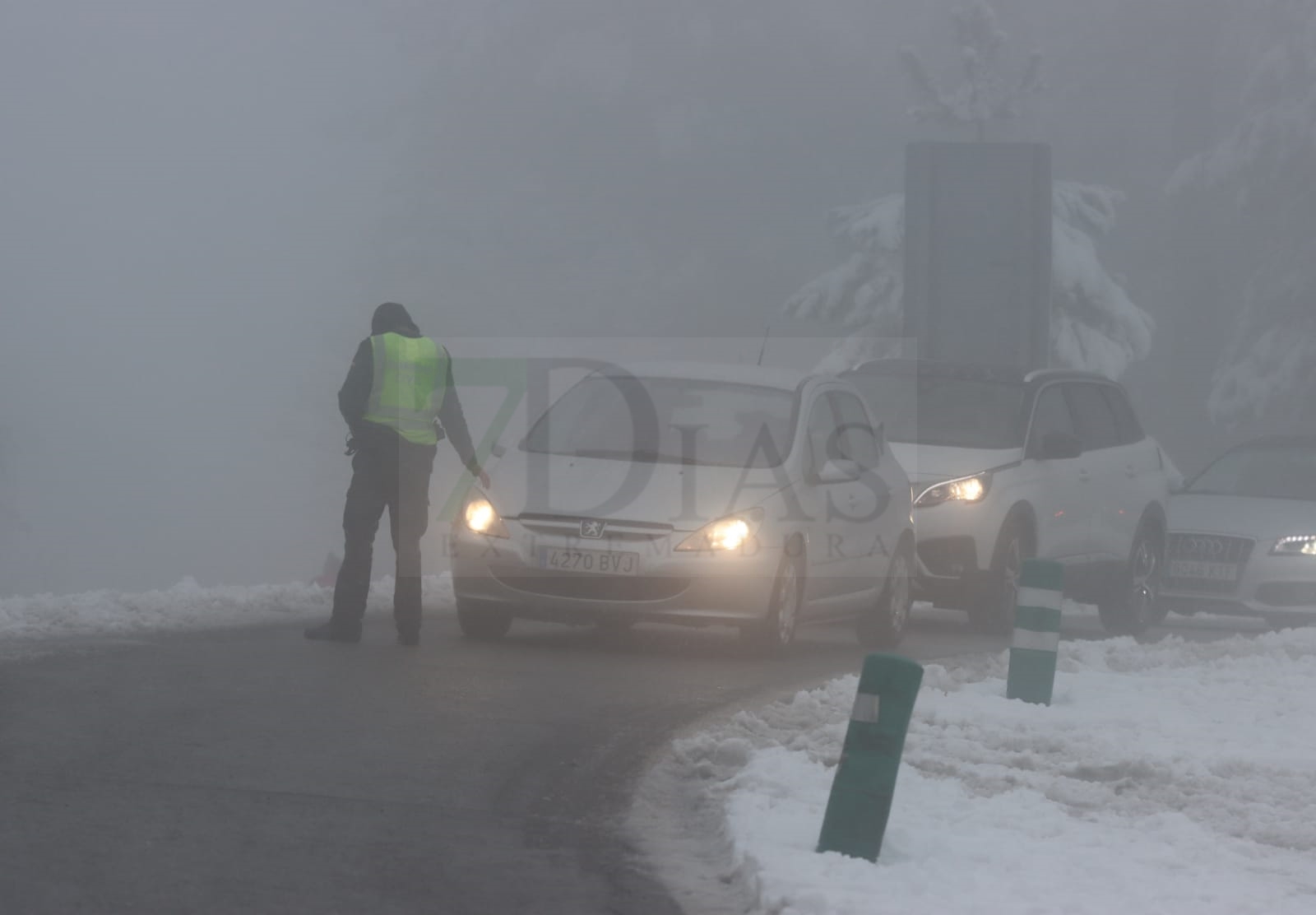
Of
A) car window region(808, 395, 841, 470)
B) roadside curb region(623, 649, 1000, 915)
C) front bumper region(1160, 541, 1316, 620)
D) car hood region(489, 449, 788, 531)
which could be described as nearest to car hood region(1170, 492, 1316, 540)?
front bumper region(1160, 541, 1316, 620)

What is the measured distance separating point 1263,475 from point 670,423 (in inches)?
Result: 342

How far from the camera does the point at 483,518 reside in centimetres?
1065

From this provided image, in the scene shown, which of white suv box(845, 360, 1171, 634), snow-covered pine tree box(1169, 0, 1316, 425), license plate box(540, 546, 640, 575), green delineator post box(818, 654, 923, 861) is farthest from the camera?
snow-covered pine tree box(1169, 0, 1316, 425)

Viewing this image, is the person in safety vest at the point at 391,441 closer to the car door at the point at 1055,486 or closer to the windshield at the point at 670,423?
the windshield at the point at 670,423

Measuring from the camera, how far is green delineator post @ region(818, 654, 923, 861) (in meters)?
5.28

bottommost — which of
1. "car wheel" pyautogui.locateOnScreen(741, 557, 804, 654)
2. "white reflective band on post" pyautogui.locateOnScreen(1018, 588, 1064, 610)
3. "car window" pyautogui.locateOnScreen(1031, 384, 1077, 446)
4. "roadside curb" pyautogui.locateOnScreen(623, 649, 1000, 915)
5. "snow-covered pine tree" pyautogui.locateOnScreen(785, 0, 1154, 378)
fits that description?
"roadside curb" pyautogui.locateOnScreen(623, 649, 1000, 915)

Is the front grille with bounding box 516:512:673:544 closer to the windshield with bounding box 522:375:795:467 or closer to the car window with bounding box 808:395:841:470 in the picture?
the windshield with bounding box 522:375:795:467

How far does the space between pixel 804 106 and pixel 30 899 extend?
7726 cm

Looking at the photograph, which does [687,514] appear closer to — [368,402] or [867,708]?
[368,402]

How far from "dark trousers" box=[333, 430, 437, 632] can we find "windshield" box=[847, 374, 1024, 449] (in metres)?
4.13

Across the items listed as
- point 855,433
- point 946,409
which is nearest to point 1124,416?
point 946,409

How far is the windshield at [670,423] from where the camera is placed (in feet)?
36.6

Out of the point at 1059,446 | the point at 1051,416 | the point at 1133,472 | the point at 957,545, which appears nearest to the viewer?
the point at 957,545

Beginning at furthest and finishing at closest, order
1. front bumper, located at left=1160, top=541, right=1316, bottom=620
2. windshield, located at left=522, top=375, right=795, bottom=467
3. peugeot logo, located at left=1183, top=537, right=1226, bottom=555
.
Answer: peugeot logo, located at left=1183, top=537, right=1226, bottom=555 → front bumper, located at left=1160, top=541, right=1316, bottom=620 → windshield, located at left=522, top=375, right=795, bottom=467
